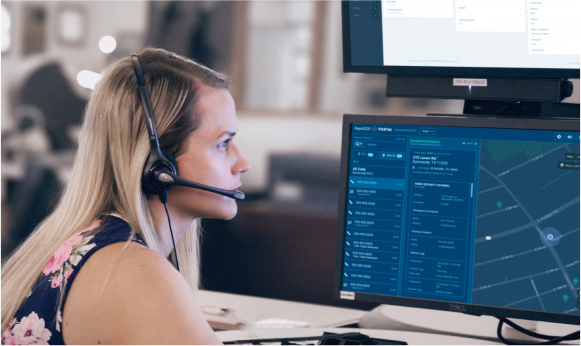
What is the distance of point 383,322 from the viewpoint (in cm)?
120

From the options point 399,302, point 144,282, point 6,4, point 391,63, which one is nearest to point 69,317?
Result: point 144,282

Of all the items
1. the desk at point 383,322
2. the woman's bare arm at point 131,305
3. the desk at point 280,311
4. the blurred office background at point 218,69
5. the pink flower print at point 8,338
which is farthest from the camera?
the blurred office background at point 218,69

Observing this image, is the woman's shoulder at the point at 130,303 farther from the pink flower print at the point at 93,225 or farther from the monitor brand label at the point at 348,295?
the monitor brand label at the point at 348,295

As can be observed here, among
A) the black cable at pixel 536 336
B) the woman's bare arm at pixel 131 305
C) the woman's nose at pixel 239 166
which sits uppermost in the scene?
the woman's nose at pixel 239 166

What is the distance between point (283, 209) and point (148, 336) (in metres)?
3.11

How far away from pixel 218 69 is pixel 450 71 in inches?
127

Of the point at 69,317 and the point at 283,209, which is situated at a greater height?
the point at 69,317

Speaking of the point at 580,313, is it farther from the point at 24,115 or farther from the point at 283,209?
the point at 24,115

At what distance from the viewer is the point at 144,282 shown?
767 mm

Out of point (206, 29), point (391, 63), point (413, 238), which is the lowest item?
point (413, 238)

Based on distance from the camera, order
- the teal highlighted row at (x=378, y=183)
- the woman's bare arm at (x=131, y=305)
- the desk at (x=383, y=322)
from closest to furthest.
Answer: the woman's bare arm at (x=131, y=305) → the teal highlighted row at (x=378, y=183) → the desk at (x=383, y=322)

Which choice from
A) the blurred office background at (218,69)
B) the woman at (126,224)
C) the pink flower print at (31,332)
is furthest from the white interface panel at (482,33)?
the blurred office background at (218,69)

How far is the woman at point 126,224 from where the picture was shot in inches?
30.1

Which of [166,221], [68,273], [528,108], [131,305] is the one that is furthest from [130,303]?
[528,108]
